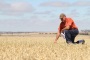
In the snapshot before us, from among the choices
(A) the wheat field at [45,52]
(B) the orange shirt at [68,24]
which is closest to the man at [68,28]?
(B) the orange shirt at [68,24]

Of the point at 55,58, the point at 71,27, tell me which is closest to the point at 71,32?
the point at 71,27

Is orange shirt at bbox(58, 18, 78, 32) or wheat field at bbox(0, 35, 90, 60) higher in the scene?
orange shirt at bbox(58, 18, 78, 32)

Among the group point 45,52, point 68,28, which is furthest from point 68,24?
point 45,52

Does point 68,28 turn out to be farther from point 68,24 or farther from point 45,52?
point 45,52

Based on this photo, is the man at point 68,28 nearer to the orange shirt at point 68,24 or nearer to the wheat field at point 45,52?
the orange shirt at point 68,24

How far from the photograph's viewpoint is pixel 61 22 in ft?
51.2

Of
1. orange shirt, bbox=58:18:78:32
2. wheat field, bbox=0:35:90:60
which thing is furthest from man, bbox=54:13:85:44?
wheat field, bbox=0:35:90:60

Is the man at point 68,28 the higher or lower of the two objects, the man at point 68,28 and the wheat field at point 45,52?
the higher

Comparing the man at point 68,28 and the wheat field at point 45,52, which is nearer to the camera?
the wheat field at point 45,52

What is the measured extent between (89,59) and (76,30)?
282 inches

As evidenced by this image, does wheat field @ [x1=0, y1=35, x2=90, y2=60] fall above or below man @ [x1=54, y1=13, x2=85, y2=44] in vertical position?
below

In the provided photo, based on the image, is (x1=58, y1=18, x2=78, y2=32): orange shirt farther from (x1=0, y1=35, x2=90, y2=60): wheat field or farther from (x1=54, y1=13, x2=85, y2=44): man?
(x1=0, y1=35, x2=90, y2=60): wheat field

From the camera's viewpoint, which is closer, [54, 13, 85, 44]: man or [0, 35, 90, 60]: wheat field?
[0, 35, 90, 60]: wheat field

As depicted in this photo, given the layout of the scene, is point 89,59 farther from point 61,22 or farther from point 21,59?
point 61,22
